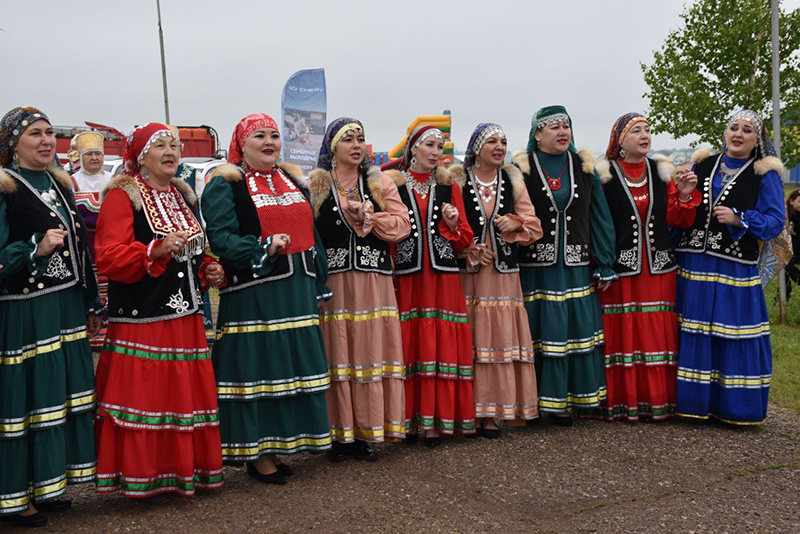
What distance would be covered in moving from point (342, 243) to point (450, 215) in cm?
75

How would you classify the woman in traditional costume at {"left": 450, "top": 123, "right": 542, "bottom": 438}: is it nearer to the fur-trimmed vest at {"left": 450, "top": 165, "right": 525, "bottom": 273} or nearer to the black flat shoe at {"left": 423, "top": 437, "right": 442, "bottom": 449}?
the fur-trimmed vest at {"left": 450, "top": 165, "right": 525, "bottom": 273}

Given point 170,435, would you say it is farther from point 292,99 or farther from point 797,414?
point 292,99

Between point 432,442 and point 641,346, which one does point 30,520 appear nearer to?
point 432,442

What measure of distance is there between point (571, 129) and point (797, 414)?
291 centimetres

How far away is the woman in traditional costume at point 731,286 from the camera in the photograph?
16.9 ft

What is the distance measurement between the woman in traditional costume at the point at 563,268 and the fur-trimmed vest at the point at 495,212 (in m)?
0.16

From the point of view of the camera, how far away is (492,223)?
507 centimetres

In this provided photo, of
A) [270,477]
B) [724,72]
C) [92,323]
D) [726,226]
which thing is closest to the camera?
[92,323]

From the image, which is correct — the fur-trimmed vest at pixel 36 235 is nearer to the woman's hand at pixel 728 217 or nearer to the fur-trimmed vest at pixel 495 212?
the fur-trimmed vest at pixel 495 212

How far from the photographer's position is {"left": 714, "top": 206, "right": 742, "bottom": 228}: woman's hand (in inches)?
198

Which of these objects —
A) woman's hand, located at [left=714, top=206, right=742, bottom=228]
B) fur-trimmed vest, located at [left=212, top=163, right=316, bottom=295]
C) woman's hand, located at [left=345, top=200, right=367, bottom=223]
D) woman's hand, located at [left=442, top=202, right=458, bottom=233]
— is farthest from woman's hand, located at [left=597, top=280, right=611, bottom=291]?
fur-trimmed vest, located at [left=212, top=163, right=316, bottom=295]

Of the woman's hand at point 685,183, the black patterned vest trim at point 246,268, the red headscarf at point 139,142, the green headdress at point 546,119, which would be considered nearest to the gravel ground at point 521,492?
the black patterned vest trim at point 246,268

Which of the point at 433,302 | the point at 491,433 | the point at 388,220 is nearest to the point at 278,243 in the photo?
the point at 388,220

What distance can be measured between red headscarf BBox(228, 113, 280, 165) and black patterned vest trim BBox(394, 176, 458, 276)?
1.11 metres
